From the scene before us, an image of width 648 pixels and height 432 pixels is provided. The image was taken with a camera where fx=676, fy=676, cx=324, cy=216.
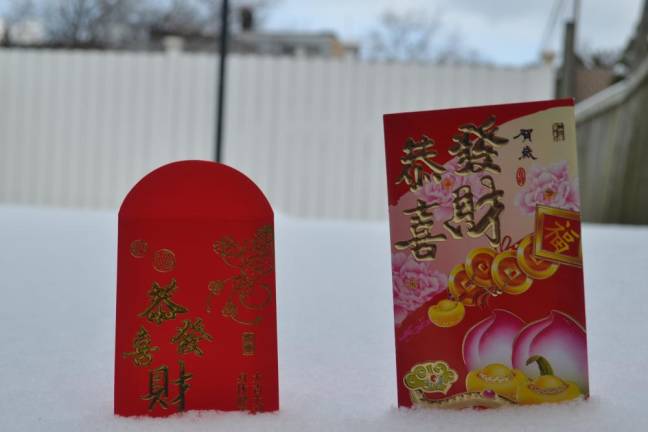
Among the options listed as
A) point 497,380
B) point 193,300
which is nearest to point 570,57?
point 497,380

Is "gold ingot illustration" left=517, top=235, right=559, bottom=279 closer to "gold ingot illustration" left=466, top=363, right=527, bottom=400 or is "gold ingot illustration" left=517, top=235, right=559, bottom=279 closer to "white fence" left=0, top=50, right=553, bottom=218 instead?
"gold ingot illustration" left=466, top=363, right=527, bottom=400

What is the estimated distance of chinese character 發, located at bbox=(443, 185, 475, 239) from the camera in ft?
3.27

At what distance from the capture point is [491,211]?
99 centimetres

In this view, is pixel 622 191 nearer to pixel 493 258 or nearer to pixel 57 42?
pixel 493 258

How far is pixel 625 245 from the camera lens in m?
2.29

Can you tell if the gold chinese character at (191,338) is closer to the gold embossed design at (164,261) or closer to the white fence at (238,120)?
the gold embossed design at (164,261)

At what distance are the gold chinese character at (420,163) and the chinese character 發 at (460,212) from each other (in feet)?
0.13

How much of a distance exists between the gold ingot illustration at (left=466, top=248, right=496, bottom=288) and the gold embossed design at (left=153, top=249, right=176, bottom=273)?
0.43 m

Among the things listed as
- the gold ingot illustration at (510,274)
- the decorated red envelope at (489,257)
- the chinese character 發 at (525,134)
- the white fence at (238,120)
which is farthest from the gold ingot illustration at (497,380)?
the white fence at (238,120)

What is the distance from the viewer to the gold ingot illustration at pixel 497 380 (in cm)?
99

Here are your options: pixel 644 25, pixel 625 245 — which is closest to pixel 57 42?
pixel 644 25

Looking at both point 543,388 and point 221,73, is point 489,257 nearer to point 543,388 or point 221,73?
point 543,388

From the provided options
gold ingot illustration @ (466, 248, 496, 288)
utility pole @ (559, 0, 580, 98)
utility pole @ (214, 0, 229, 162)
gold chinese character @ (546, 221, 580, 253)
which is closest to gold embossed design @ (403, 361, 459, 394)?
gold ingot illustration @ (466, 248, 496, 288)

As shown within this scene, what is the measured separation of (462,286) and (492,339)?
89 millimetres
